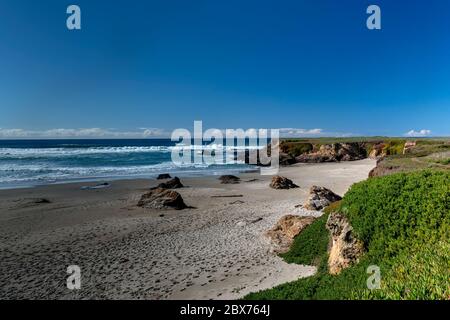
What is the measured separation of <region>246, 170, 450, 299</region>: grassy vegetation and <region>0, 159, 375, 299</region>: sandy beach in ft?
9.98

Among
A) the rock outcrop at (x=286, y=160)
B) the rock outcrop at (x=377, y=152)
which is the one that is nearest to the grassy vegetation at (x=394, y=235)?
the rock outcrop at (x=286, y=160)

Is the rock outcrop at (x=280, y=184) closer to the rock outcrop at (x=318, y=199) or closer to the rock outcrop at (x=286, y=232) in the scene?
the rock outcrop at (x=318, y=199)

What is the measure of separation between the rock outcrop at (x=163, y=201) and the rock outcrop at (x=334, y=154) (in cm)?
4858

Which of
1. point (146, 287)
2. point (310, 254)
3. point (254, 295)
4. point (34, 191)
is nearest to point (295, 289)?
point (254, 295)

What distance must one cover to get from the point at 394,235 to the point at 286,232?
7799mm

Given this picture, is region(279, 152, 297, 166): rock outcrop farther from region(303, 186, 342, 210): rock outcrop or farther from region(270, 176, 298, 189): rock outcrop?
region(303, 186, 342, 210): rock outcrop

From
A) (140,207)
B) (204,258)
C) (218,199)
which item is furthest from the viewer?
(218,199)

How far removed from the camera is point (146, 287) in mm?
10914

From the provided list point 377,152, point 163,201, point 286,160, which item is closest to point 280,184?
point 163,201

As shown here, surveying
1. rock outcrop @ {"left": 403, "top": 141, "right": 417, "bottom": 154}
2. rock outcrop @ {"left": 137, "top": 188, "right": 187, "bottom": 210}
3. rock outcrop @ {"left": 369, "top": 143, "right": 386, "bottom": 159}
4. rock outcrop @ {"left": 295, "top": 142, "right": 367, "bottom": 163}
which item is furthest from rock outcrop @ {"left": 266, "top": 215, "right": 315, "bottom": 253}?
rock outcrop @ {"left": 369, "top": 143, "right": 386, "bottom": 159}

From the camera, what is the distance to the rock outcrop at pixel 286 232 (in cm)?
1417

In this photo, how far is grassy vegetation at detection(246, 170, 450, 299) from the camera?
535 centimetres
